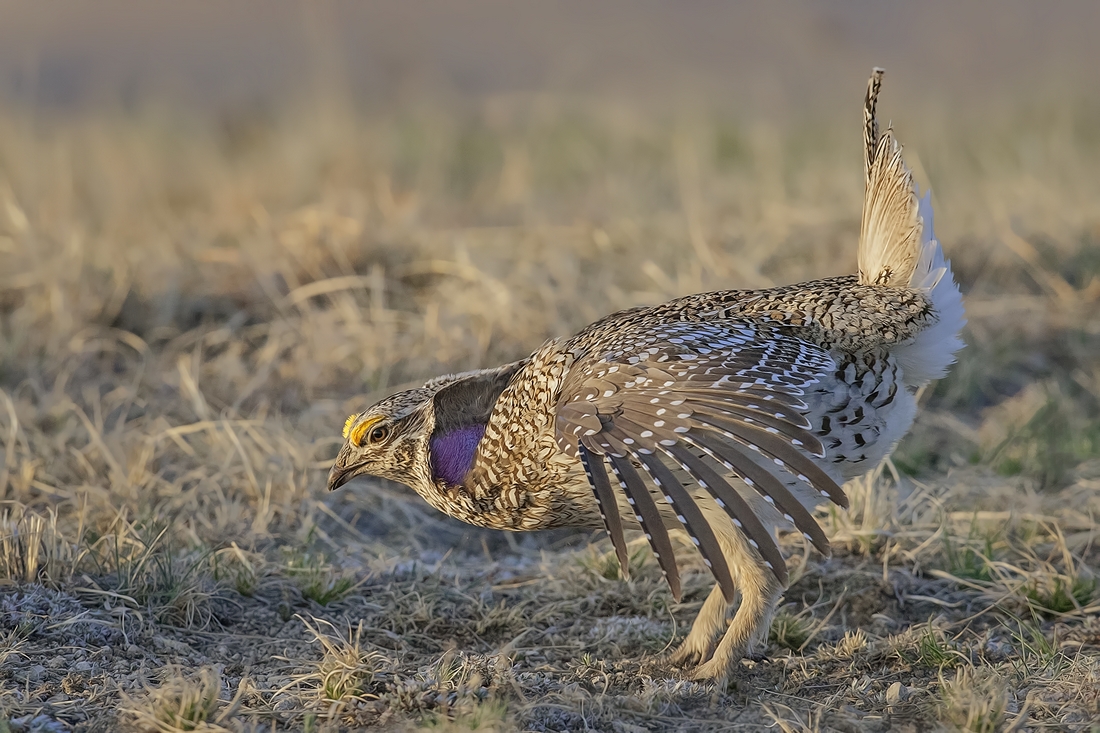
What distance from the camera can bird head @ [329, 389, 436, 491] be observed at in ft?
13.4

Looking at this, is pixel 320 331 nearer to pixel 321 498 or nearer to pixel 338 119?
pixel 321 498

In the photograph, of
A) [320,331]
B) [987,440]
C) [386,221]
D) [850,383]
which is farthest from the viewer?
[386,221]

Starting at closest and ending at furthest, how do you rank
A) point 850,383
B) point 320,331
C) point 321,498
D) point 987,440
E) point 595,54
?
point 850,383 → point 321,498 → point 987,440 → point 320,331 → point 595,54

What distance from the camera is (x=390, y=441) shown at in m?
4.14

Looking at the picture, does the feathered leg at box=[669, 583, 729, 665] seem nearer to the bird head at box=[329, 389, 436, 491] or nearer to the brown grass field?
the brown grass field

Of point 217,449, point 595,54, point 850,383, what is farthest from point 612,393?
point 595,54

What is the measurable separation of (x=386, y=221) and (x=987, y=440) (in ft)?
11.3

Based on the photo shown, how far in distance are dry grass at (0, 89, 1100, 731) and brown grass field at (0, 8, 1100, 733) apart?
17mm

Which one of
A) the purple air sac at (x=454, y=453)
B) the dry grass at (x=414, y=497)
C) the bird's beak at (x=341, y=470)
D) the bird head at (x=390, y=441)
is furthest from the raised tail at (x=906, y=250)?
the bird's beak at (x=341, y=470)

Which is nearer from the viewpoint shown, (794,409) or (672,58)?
(794,409)

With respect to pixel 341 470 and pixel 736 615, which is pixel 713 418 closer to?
pixel 736 615

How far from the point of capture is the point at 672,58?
12.6 metres

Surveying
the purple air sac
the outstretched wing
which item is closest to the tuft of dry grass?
the outstretched wing

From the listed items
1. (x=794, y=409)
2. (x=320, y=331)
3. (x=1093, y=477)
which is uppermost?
(x=794, y=409)
